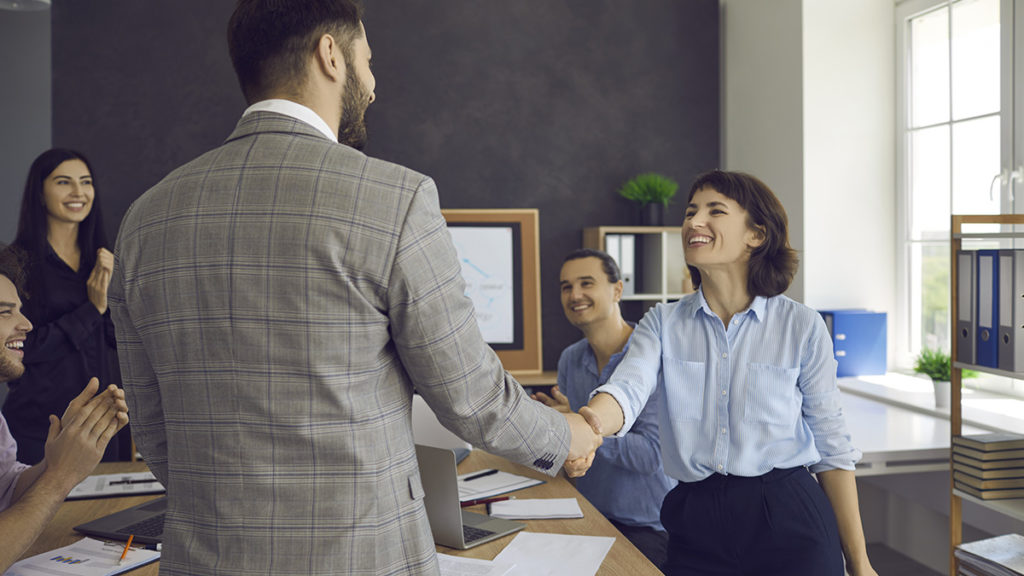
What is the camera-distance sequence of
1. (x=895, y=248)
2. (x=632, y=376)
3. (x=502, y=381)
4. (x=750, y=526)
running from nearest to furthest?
(x=502, y=381)
(x=750, y=526)
(x=632, y=376)
(x=895, y=248)

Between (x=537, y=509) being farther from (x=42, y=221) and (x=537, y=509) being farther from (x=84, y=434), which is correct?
(x=42, y=221)

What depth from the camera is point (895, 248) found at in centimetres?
422

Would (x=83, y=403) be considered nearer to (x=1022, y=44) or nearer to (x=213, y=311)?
(x=213, y=311)

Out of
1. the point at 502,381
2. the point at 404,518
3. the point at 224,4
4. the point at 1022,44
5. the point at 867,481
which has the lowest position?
the point at 867,481

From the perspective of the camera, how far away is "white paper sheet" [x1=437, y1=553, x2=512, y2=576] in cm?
159

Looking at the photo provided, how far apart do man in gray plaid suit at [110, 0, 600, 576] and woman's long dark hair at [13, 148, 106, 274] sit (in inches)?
90.0

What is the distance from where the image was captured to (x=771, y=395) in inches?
75.6

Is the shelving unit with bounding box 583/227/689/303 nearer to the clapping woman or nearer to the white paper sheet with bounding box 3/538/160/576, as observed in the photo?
the clapping woman

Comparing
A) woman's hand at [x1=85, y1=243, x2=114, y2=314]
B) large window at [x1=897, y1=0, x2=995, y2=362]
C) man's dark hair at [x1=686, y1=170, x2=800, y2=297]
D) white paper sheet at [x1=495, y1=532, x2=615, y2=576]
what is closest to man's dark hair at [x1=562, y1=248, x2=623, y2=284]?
man's dark hair at [x1=686, y1=170, x2=800, y2=297]

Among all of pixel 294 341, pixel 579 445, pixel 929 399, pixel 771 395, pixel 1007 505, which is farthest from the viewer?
pixel 929 399

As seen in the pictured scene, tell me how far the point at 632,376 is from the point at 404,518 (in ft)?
3.18

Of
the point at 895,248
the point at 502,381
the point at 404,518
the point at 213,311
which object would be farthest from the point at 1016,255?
the point at 213,311

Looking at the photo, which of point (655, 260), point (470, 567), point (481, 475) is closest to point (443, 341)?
point (470, 567)

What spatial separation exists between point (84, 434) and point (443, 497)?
745 mm
